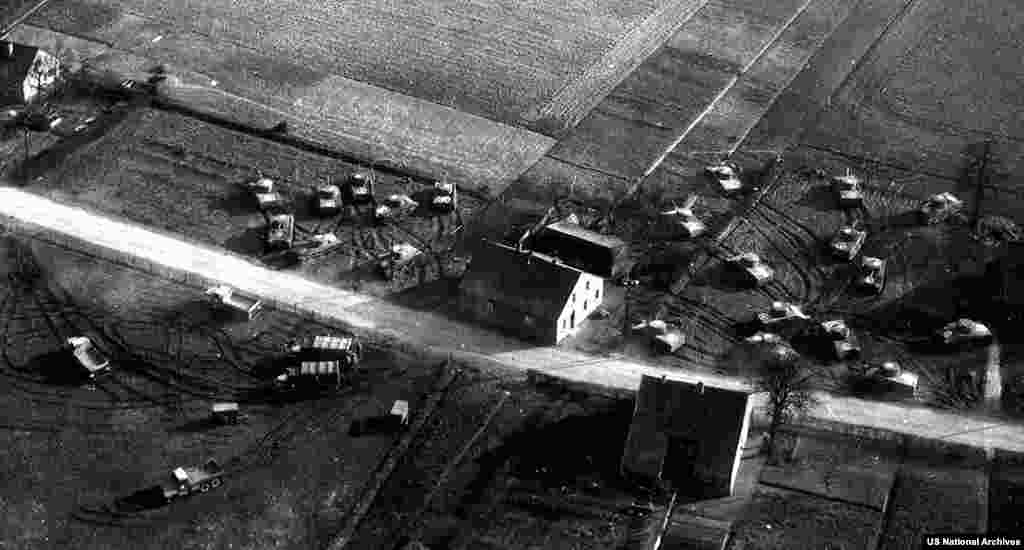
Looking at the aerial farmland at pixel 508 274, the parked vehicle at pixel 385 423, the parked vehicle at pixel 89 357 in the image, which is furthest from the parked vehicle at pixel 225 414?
the parked vehicle at pixel 89 357

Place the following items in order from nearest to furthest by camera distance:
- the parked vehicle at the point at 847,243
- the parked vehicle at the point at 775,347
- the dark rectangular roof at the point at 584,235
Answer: the parked vehicle at the point at 775,347 < the dark rectangular roof at the point at 584,235 < the parked vehicle at the point at 847,243

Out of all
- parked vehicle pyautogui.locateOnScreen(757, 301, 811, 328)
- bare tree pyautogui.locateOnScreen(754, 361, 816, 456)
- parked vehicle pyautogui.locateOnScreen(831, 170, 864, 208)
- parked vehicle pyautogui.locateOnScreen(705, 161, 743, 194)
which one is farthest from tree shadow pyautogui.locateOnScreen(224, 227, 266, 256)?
parked vehicle pyautogui.locateOnScreen(831, 170, 864, 208)

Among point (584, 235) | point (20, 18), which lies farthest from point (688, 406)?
point (20, 18)

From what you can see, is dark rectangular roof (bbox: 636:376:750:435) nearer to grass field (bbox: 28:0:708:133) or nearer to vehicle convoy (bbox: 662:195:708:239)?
vehicle convoy (bbox: 662:195:708:239)

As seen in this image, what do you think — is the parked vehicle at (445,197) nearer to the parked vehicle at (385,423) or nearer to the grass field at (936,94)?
the parked vehicle at (385,423)

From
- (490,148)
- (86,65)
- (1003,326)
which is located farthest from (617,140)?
(86,65)
